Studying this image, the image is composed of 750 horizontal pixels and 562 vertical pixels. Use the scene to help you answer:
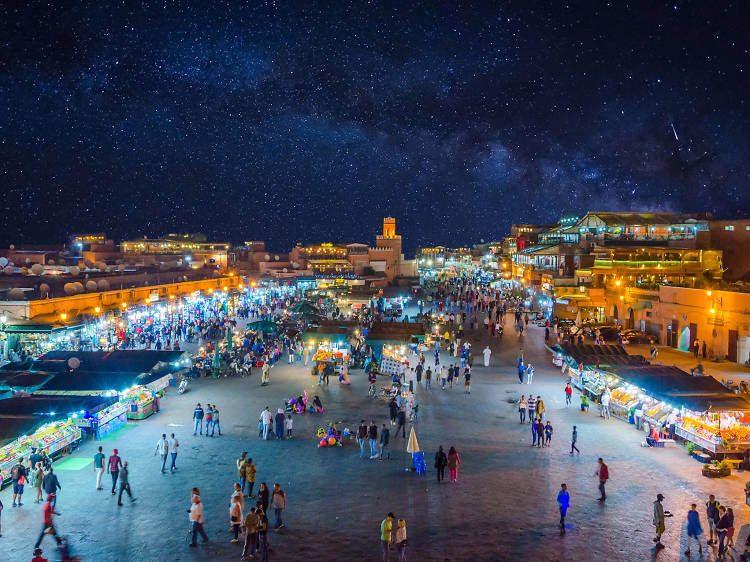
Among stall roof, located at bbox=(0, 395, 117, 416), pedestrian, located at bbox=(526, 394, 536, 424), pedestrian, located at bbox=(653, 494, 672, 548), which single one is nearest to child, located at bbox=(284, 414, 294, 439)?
stall roof, located at bbox=(0, 395, 117, 416)

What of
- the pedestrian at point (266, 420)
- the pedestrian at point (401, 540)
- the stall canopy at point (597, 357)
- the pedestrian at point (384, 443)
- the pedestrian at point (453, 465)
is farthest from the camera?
the stall canopy at point (597, 357)

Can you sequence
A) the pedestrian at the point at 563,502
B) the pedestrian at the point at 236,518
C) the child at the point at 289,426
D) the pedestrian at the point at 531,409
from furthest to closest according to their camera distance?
the pedestrian at the point at 531,409 < the child at the point at 289,426 < the pedestrian at the point at 563,502 < the pedestrian at the point at 236,518

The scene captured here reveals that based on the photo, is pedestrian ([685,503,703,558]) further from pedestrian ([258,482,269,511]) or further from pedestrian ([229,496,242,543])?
pedestrian ([229,496,242,543])

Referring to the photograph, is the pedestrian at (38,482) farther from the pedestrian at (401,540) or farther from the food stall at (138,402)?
the pedestrian at (401,540)

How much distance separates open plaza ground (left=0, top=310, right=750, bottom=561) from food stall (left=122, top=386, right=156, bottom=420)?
389 millimetres

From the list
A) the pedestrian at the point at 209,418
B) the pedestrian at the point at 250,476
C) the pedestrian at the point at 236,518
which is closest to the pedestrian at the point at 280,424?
the pedestrian at the point at 209,418

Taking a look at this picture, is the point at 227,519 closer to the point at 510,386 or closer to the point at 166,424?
the point at 166,424

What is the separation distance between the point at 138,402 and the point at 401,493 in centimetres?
852

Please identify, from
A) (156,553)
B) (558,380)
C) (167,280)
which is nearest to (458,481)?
(156,553)

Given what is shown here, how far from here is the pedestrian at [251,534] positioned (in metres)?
7.37

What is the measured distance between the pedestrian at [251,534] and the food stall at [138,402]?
8.22 m

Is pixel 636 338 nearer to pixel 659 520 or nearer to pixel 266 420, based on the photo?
pixel 659 520

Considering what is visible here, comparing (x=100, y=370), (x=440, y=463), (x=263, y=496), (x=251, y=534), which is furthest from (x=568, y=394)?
(x=100, y=370)

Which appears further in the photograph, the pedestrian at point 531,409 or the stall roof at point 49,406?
the pedestrian at point 531,409
